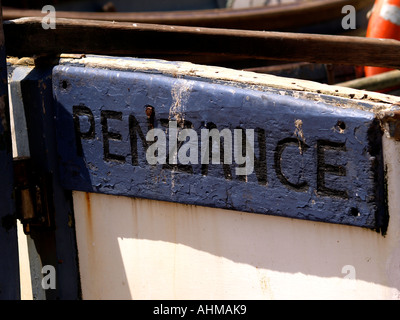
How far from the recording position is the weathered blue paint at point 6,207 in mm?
1513

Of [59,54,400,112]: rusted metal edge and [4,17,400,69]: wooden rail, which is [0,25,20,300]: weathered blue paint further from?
[59,54,400,112]: rusted metal edge

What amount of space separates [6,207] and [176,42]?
0.60 m

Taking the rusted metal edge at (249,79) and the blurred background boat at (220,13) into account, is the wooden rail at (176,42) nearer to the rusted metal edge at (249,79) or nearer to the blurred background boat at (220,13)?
the rusted metal edge at (249,79)

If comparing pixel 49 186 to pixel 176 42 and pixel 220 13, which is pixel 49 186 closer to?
pixel 176 42

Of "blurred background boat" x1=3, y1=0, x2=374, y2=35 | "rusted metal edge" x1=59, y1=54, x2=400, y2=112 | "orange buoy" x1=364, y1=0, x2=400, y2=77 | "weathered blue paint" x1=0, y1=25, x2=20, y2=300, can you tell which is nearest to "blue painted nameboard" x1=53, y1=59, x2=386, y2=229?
"rusted metal edge" x1=59, y1=54, x2=400, y2=112

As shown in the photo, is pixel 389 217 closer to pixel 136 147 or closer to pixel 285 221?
pixel 285 221

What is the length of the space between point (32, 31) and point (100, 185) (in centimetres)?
42

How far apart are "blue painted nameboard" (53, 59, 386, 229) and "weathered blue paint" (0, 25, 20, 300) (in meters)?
0.15

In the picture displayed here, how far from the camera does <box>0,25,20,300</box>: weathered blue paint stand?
4.96 feet

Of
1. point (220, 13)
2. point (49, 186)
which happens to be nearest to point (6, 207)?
point (49, 186)

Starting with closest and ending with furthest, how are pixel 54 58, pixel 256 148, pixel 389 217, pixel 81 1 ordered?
pixel 389 217
pixel 256 148
pixel 54 58
pixel 81 1

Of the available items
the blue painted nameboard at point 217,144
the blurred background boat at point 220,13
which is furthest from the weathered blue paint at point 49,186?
the blurred background boat at point 220,13
